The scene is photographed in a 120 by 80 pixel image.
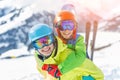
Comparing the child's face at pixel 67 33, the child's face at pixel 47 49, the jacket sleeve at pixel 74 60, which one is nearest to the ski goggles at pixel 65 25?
the child's face at pixel 67 33

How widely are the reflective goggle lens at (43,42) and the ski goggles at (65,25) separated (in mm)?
266

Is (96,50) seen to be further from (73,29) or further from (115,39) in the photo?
(73,29)

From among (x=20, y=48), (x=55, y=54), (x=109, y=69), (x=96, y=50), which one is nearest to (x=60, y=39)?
(x=55, y=54)

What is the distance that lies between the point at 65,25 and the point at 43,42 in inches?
13.5

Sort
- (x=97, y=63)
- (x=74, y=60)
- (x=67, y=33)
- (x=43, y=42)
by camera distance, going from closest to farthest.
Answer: (x=43, y=42)
(x=74, y=60)
(x=67, y=33)
(x=97, y=63)

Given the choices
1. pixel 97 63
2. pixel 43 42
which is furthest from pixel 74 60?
pixel 97 63

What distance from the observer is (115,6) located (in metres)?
8.10

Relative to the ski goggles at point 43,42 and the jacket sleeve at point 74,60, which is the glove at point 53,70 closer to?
the jacket sleeve at point 74,60

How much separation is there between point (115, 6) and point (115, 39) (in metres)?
1.00

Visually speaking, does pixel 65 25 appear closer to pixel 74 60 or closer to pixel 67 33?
pixel 67 33

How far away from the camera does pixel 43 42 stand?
13.1 ft

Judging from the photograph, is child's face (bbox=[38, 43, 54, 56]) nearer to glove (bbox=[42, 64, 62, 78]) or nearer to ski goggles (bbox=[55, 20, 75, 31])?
glove (bbox=[42, 64, 62, 78])

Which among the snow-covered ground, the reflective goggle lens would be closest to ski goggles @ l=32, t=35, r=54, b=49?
the reflective goggle lens

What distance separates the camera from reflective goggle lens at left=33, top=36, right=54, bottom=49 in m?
3.99
